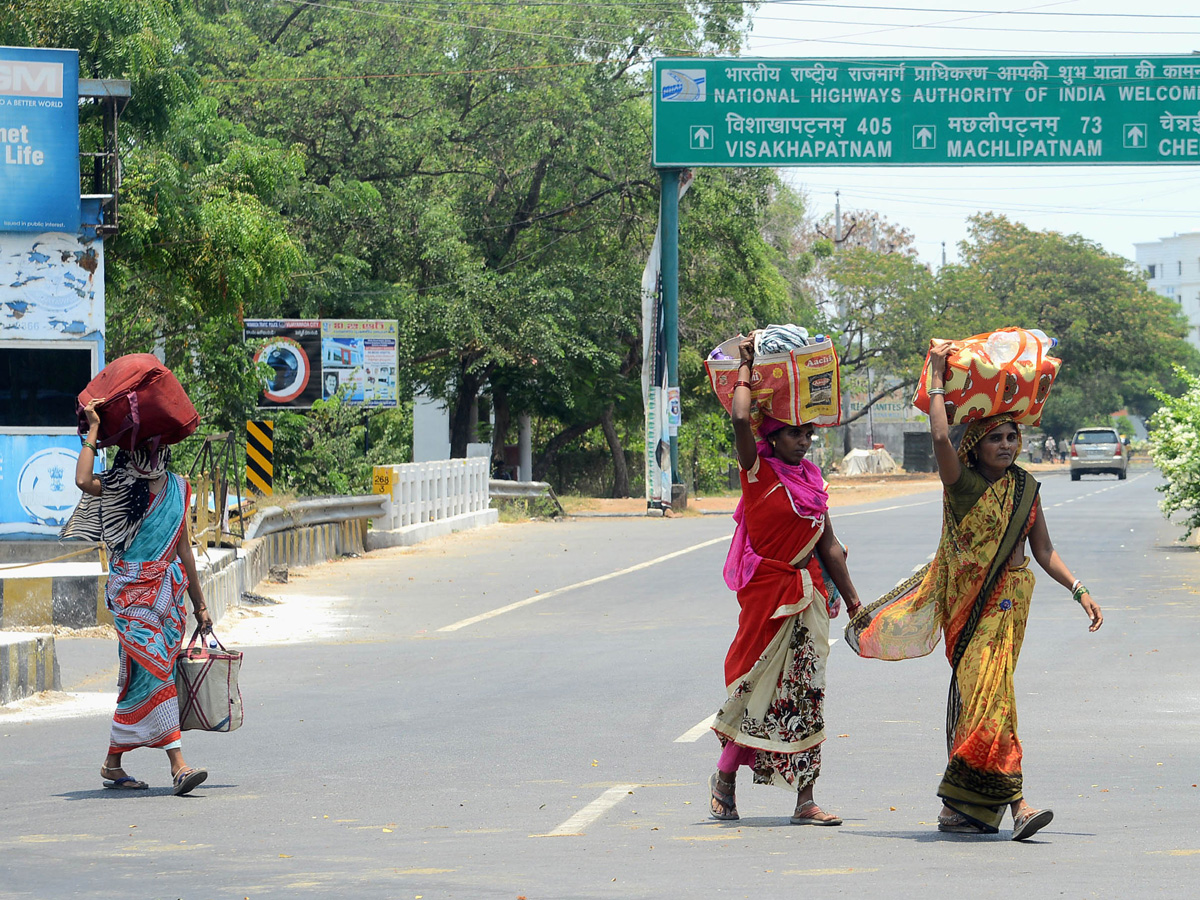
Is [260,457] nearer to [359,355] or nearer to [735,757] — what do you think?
[359,355]

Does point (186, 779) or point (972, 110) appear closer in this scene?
point (186, 779)

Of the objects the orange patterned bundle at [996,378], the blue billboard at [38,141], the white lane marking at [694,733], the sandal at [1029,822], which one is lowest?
the white lane marking at [694,733]

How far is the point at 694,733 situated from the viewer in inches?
355

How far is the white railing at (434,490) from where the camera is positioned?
984 inches

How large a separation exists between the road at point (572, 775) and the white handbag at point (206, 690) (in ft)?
1.07

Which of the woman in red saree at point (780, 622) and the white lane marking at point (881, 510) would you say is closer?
the woman in red saree at point (780, 622)

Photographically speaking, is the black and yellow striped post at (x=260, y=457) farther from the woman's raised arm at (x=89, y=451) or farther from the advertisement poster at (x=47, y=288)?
the woman's raised arm at (x=89, y=451)

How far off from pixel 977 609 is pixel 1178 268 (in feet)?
584

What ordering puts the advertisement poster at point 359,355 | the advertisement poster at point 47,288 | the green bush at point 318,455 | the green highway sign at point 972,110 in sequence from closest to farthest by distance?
the advertisement poster at point 47,288
the green bush at point 318,455
the green highway sign at point 972,110
the advertisement poster at point 359,355

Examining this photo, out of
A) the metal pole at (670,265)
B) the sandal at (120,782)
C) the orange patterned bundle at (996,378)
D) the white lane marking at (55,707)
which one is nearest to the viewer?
the orange patterned bundle at (996,378)

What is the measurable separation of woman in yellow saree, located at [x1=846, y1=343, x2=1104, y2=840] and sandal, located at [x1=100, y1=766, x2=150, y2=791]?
3.40 meters

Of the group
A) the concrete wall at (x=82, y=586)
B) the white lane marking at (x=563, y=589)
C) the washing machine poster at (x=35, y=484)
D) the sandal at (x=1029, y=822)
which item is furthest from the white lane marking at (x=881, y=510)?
the sandal at (x=1029, y=822)

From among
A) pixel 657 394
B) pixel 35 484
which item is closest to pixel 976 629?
pixel 35 484

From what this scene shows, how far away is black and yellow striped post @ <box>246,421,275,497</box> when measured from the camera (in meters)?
23.1
